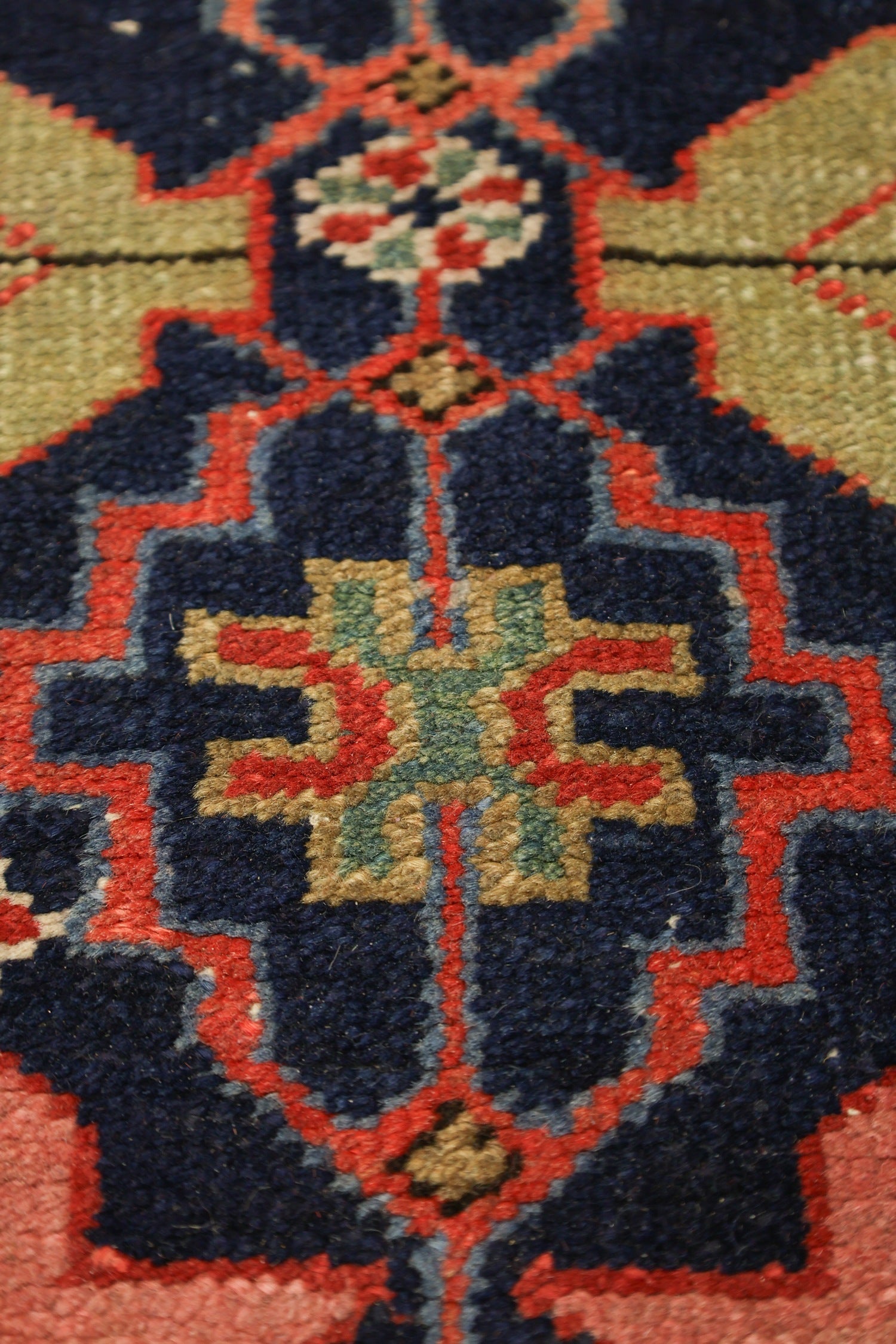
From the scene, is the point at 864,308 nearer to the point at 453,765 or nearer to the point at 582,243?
the point at 582,243

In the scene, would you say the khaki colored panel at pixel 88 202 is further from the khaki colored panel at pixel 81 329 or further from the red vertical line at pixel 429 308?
the red vertical line at pixel 429 308

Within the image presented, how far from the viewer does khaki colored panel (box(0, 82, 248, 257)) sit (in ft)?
2.46

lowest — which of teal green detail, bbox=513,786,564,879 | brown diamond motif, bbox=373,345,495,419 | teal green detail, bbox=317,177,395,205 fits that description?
teal green detail, bbox=513,786,564,879

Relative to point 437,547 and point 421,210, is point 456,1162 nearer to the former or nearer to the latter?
point 437,547

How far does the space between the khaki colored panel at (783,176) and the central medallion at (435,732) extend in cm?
26

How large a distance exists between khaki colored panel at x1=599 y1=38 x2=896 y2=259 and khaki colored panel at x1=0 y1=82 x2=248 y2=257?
0.27m

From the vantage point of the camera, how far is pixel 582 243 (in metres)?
0.75

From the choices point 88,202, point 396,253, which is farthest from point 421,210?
point 88,202

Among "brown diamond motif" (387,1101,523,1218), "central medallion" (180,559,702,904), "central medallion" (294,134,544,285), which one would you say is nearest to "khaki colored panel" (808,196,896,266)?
"central medallion" (294,134,544,285)

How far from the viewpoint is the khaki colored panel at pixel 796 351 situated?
701 millimetres

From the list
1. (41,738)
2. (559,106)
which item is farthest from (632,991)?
(559,106)

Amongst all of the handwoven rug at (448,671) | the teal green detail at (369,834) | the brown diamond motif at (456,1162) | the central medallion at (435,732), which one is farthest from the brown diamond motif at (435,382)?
the brown diamond motif at (456,1162)

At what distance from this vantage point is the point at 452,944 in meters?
0.60

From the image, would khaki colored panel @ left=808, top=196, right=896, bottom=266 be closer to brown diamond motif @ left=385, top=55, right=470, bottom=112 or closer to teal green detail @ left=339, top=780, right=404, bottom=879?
brown diamond motif @ left=385, top=55, right=470, bottom=112
